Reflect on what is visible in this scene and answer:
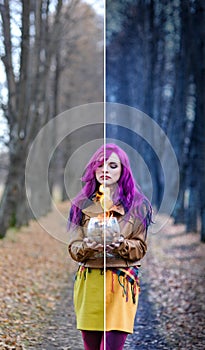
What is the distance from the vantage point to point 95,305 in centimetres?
212

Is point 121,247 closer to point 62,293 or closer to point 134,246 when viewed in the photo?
point 134,246

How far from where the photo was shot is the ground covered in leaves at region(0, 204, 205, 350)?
113 inches

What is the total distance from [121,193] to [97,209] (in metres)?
0.10

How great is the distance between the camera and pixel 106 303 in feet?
6.95

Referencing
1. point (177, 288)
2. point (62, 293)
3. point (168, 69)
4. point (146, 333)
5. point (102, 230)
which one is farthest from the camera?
point (168, 69)

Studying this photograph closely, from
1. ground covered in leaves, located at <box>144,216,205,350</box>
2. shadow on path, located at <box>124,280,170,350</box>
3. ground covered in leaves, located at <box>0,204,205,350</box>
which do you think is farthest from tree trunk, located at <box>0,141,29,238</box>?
shadow on path, located at <box>124,280,170,350</box>

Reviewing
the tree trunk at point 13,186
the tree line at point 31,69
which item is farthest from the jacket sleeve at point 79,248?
the tree trunk at point 13,186

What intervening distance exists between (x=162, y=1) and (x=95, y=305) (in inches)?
201

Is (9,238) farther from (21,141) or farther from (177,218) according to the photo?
(177,218)

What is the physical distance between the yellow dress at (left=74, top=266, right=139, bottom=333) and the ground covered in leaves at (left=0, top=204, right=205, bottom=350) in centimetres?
49

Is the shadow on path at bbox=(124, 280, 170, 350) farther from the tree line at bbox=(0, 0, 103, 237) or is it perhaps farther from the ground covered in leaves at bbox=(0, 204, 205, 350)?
the tree line at bbox=(0, 0, 103, 237)

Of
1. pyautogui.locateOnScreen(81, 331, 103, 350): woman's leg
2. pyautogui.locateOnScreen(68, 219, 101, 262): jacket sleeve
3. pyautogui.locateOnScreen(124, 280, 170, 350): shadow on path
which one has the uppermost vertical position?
pyautogui.locateOnScreen(68, 219, 101, 262): jacket sleeve

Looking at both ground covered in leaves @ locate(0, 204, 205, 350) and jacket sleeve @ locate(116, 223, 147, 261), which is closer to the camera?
jacket sleeve @ locate(116, 223, 147, 261)

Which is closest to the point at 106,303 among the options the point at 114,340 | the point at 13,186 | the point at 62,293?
the point at 114,340
